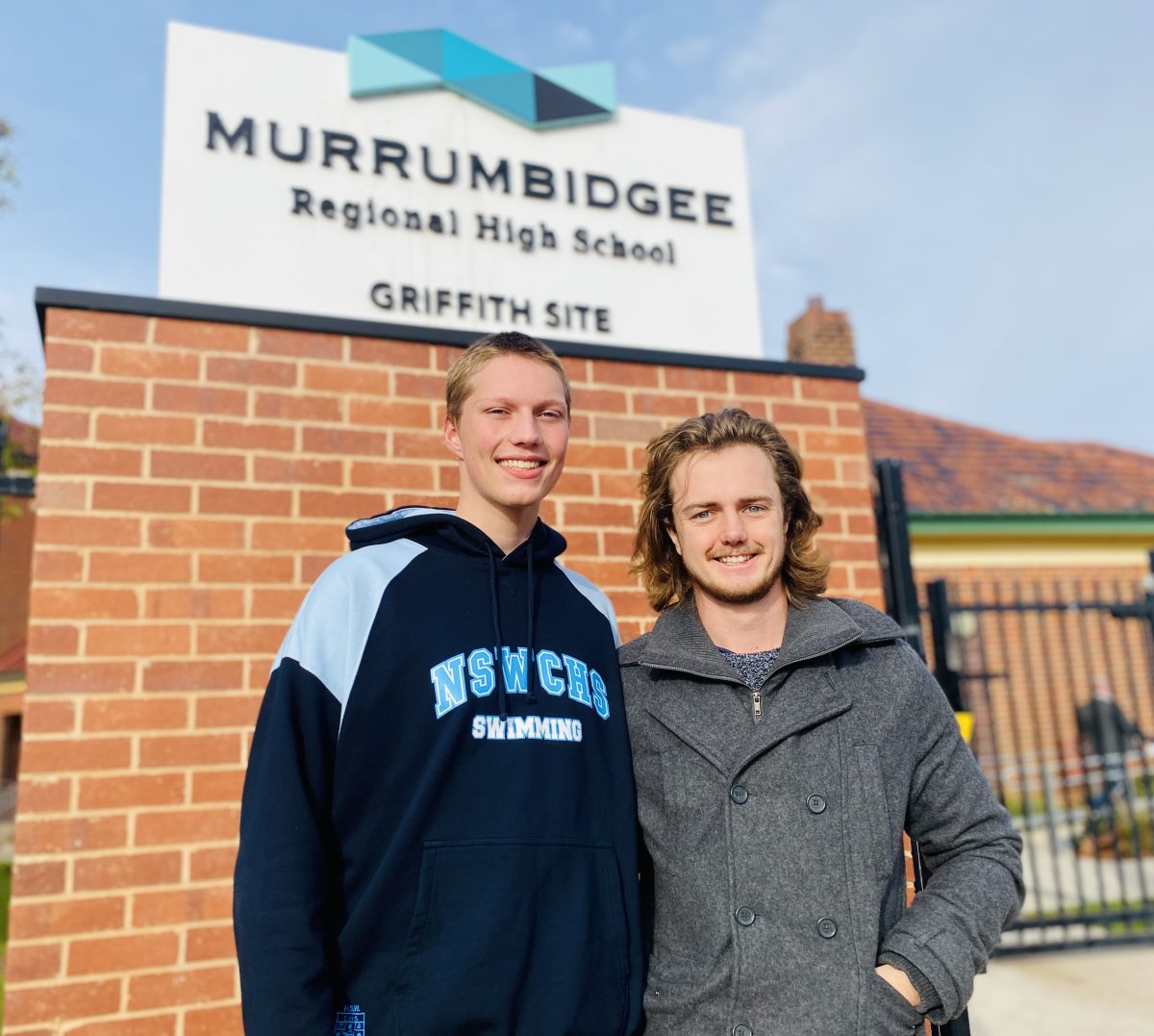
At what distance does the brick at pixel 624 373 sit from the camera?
3375 millimetres

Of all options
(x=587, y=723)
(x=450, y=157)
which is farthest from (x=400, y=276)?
(x=587, y=723)

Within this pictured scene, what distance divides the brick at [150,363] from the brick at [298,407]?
21 centimetres

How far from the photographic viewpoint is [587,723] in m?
1.79

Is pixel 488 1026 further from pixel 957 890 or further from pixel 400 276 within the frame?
pixel 400 276

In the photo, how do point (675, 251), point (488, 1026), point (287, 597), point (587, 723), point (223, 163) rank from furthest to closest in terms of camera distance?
point (675, 251)
point (223, 163)
point (287, 597)
point (587, 723)
point (488, 1026)

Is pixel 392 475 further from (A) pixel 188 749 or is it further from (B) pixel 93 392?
(A) pixel 188 749

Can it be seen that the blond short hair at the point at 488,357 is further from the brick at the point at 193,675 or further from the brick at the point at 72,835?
the brick at the point at 72,835

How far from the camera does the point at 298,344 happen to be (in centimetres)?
303

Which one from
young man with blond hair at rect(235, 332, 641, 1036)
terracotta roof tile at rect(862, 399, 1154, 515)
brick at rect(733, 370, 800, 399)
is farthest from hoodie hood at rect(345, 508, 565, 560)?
terracotta roof tile at rect(862, 399, 1154, 515)

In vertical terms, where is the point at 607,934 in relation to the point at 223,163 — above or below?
below

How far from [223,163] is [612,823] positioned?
271cm

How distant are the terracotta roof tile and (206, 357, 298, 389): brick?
11.2 metres

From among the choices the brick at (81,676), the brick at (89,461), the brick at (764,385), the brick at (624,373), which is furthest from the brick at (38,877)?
the brick at (764,385)

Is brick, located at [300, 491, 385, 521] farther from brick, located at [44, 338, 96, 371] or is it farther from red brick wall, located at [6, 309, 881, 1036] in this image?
brick, located at [44, 338, 96, 371]
